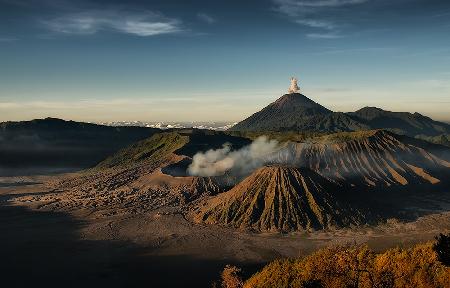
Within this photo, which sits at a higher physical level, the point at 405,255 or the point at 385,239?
the point at 405,255

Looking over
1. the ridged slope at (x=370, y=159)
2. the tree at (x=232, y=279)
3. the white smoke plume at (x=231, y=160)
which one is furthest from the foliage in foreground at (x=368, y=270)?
the ridged slope at (x=370, y=159)

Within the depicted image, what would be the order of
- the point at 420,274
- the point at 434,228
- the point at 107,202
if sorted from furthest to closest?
the point at 107,202 < the point at 434,228 < the point at 420,274

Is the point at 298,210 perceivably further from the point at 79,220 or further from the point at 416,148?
the point at 416,148

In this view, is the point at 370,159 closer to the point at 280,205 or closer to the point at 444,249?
the point at 280,205

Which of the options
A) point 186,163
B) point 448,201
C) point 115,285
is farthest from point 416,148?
point 115,285

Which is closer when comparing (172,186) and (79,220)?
(79,220)

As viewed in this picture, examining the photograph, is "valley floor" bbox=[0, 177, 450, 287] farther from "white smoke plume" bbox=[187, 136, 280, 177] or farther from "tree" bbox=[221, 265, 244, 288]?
"white smoke plume" bbox=[187, 136, 280, 177]
